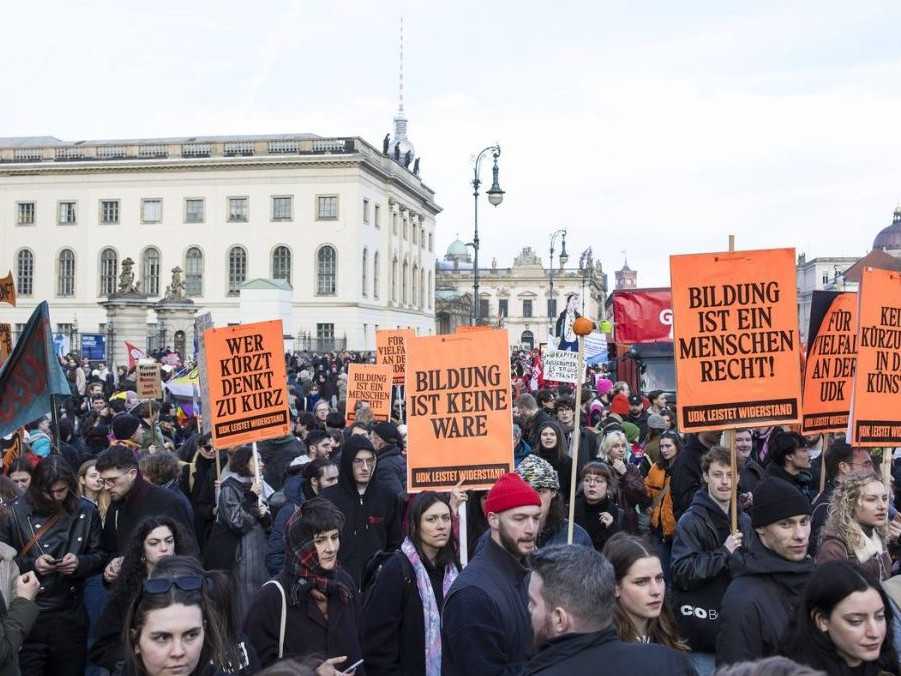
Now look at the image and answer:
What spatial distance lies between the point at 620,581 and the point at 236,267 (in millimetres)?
58962

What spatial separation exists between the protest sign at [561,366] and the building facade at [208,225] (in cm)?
4174

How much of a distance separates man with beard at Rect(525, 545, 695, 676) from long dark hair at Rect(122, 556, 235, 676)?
1048mm

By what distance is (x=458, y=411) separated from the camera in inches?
253

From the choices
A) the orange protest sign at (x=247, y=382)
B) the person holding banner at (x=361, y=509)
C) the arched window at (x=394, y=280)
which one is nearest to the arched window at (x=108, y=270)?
the arched window at (x=394, y=280)

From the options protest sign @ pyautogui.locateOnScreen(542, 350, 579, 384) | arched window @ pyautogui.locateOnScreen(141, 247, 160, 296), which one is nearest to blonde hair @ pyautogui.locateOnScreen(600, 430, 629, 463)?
protest sign @ pyautogui.locateOnScreen(542, 350, 579, 384)

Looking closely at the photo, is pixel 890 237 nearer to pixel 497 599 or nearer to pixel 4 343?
pixel 4 343

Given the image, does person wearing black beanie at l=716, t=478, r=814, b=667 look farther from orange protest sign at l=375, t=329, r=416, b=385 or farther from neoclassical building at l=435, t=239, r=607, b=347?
neoclassical building at l=435, t=239, r=607, b=347

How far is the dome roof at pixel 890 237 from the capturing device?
12306 cm

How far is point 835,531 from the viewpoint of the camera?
4.97 meters

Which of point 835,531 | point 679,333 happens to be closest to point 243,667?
point 835,531

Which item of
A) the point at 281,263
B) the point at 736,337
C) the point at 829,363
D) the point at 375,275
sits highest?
the point at 281,263

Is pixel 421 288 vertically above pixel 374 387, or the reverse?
pixel 421 288

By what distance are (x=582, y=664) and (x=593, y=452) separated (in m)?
7.60

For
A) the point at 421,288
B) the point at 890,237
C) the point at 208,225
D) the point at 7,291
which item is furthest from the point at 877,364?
the point at 890,237
